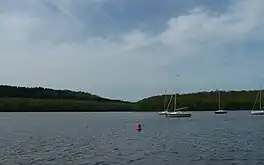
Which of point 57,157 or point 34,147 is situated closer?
point 57,157

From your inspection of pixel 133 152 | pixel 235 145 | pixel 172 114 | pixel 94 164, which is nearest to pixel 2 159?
pixel 94 164

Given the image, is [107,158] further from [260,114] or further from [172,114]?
[260,114]

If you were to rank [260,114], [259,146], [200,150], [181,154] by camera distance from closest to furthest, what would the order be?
1. [181,154]
2. [200,150]
3. [259,146]
4. [260,114]

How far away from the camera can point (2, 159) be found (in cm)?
3822

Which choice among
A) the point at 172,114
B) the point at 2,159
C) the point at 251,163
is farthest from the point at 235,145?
the point at 172,114

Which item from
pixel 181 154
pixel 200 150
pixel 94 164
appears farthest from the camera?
pixel 200 150

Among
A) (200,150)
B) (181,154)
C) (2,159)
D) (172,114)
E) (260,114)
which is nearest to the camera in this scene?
(2,159)

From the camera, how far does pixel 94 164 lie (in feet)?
115

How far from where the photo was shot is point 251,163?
1393 inches

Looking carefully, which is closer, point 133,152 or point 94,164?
point 94,164

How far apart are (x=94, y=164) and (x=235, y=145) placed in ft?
68.6

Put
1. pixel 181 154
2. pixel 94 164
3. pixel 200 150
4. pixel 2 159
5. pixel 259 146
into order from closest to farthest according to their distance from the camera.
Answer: pixel 94 164 → pixel 2 159 → pixel 181 154 → pixel 200 150 → pixel 259 146

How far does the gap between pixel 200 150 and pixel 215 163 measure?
9167 millimetres

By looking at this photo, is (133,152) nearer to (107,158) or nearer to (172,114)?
(107,158)
